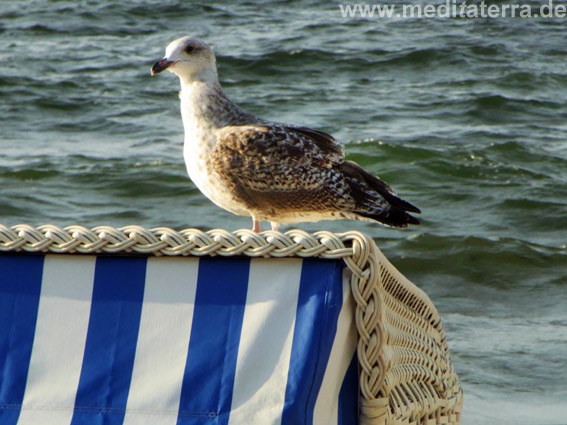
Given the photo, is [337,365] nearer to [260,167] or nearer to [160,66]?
[260,167]

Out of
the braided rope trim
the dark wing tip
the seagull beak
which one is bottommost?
the dark wing tip

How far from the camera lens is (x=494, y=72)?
11445mm

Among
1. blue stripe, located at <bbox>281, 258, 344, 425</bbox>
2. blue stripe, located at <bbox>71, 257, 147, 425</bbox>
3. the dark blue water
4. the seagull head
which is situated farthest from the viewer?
the dark blue water

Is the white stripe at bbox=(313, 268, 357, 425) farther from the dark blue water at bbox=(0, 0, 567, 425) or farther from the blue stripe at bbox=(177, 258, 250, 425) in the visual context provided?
the dark blue water at bbox=(0, 0, 567, 425)

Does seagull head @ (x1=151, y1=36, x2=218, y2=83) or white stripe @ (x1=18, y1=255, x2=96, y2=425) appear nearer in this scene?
white stripe @ (x1=18, y1=255, x2=96, y2=425)

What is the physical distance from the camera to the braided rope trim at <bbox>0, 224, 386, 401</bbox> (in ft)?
8.53

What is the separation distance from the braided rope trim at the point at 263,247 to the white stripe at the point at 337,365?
0.9 inches

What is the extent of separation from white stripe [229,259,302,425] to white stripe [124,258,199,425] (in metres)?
0.15

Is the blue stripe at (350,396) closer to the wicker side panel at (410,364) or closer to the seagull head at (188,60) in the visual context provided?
the wicker side panel at (410,364)

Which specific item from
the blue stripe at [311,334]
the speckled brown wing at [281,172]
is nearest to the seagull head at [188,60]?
the speckled brown wing at [281,172]

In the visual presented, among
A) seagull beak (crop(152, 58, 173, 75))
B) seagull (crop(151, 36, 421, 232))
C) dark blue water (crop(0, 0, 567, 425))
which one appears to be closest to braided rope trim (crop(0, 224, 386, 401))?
seagull (crop(151, 36, 421, 232))

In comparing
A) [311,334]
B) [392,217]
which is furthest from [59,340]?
[392,217]

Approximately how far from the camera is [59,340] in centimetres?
271

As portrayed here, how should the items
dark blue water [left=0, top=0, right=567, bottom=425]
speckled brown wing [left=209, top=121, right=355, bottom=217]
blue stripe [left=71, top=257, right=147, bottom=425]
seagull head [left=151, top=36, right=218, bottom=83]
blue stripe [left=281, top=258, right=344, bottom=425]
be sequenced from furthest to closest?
1. dark blue water [left=0, top=0, right=567, bottom=425]
2. seagull head [left=151, top=36, right=218, bottom=83]
3. speckled brown wing [left=209, top=121, right=355, bottom=217]
4. blue stripe [left=71, top=257, right=147, bottom=425]
5. blue stripe [left=281, top=258, right=344, bottom=425]
